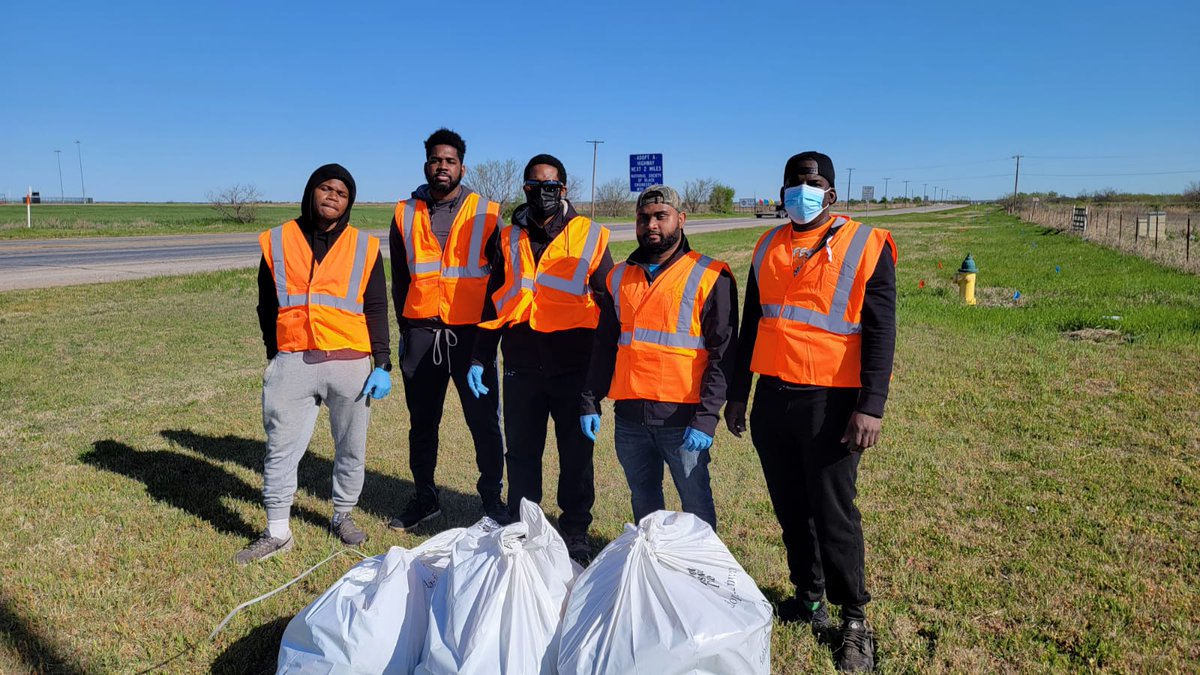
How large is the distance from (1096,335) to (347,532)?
936cm

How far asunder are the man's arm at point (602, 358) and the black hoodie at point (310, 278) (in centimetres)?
107

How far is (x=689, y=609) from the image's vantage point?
2174 millimetres

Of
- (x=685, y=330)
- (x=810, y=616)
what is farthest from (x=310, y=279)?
(x=810, y=616)

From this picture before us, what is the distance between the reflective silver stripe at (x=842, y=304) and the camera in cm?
271

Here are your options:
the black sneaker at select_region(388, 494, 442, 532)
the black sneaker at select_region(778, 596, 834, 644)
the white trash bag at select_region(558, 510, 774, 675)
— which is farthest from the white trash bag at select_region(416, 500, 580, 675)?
the black sneaker at select_region(388, 494, 442, 532)

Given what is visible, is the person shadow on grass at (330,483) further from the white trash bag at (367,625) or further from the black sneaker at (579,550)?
the white trash bag at (367,625)

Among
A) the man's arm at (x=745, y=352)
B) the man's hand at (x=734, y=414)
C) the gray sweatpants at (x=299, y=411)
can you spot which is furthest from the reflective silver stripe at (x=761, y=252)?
the gray sweatpants at (x=299, y=411)

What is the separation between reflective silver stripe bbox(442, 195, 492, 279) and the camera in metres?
3.96

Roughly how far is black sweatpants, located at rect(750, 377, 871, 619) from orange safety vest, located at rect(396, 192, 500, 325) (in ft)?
5.62

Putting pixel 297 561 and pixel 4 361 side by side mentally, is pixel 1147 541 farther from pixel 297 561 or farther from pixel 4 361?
pixel 4 361

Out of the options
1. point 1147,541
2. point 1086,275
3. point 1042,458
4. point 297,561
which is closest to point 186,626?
point 297,561

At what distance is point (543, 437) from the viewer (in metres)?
3.88

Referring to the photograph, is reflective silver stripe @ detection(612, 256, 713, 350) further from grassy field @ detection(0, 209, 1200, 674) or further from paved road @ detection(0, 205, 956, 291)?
paved road @ detection(0, 205, 956, 291)

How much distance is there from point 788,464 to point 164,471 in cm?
415
